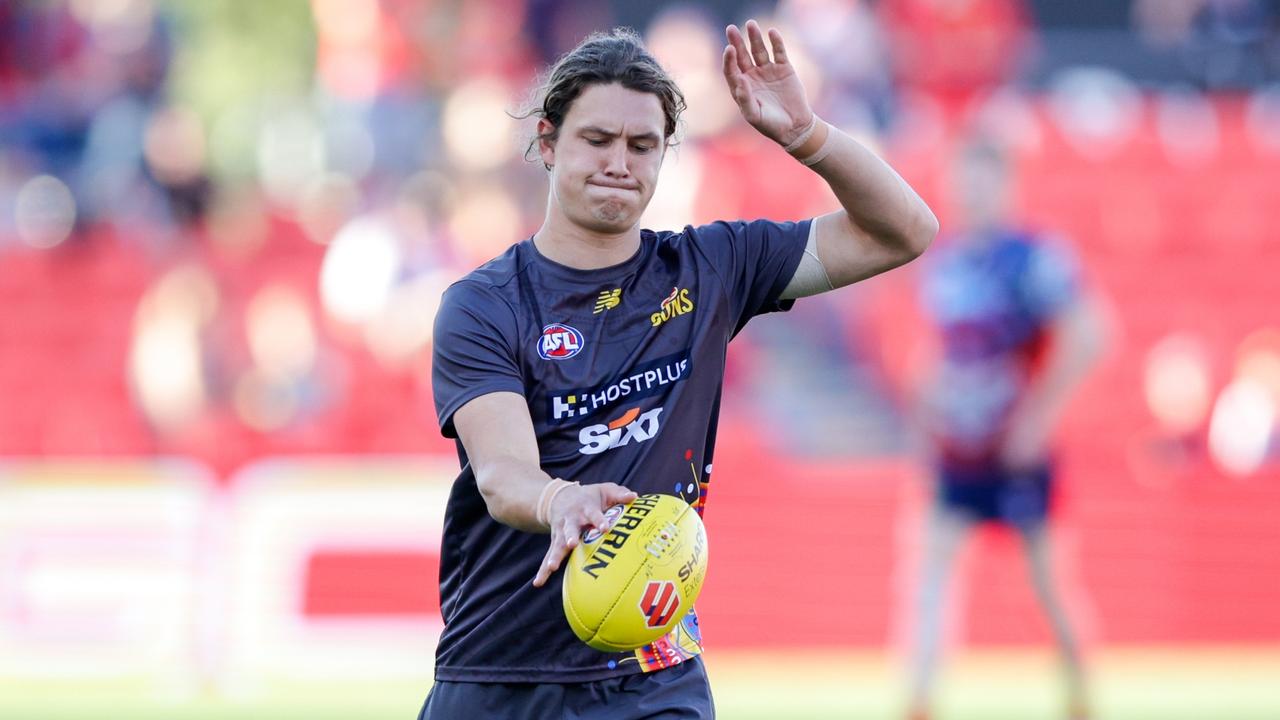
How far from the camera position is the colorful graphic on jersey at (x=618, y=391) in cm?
363

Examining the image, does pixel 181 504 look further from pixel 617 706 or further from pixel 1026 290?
pixel 617 706

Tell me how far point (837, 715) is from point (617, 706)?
187 inches

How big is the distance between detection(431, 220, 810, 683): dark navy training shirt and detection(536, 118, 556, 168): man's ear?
→ 20cm

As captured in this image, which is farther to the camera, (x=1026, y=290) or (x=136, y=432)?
A: (x=136, y=432)

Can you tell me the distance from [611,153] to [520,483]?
0.77 meters

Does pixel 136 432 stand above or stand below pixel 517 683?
above

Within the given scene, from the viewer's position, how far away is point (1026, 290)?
25.2ft

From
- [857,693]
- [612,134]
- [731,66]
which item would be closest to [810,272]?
[731,66]

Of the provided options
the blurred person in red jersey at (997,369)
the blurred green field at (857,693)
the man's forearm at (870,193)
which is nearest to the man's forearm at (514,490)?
the man's forearm at (870,193)

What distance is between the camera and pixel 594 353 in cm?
366

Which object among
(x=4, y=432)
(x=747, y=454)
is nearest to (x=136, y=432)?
(x=4, y=432)

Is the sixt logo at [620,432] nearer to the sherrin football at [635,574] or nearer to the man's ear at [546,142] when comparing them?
the sherrin football at [635,574]

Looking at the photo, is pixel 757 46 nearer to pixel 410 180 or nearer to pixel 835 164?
pixel 835 164

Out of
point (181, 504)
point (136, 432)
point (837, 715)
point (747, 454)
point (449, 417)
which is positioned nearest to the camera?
point (449, 417)
